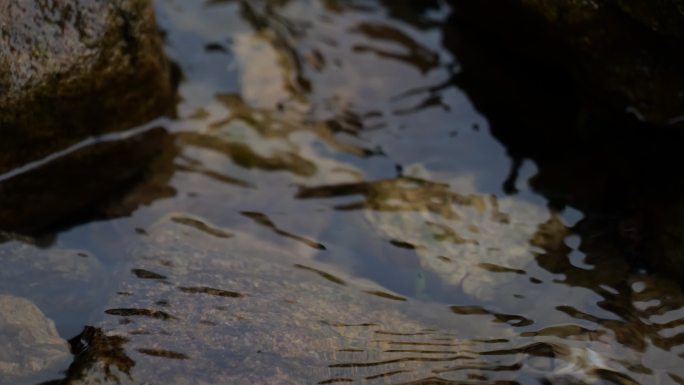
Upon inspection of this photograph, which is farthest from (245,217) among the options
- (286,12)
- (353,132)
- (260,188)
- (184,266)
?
(286,12)

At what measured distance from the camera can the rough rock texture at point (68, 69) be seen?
2.97m

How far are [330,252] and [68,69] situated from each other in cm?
134

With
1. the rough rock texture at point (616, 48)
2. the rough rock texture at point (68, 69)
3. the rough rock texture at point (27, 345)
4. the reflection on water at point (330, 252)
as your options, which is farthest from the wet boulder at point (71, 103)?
the rough rock texture at point (616, 48)

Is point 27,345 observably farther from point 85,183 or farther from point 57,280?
point 85,183

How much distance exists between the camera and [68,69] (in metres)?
3.09

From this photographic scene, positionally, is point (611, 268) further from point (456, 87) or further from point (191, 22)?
point (191, 22)

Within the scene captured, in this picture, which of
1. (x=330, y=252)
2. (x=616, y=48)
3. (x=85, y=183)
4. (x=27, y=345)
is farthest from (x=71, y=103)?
(x=616, y=48)

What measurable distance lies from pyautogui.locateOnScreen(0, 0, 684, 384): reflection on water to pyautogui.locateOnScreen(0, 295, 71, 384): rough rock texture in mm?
82

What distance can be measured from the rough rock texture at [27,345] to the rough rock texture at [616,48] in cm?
238

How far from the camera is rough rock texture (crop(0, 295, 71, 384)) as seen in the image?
2564 millimetres

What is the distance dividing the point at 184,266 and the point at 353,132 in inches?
53.5

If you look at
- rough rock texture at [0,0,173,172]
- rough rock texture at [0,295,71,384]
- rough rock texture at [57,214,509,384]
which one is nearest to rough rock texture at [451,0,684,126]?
rough rock texture at [57,214,509,384]

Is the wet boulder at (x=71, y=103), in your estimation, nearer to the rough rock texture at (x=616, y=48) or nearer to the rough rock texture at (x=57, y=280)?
the rough rock texture at (x=57, y=280)

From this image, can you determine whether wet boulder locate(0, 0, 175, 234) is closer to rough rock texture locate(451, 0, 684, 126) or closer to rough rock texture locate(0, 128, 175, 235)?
rough rock texture locate(0, 128, 175, 235)
